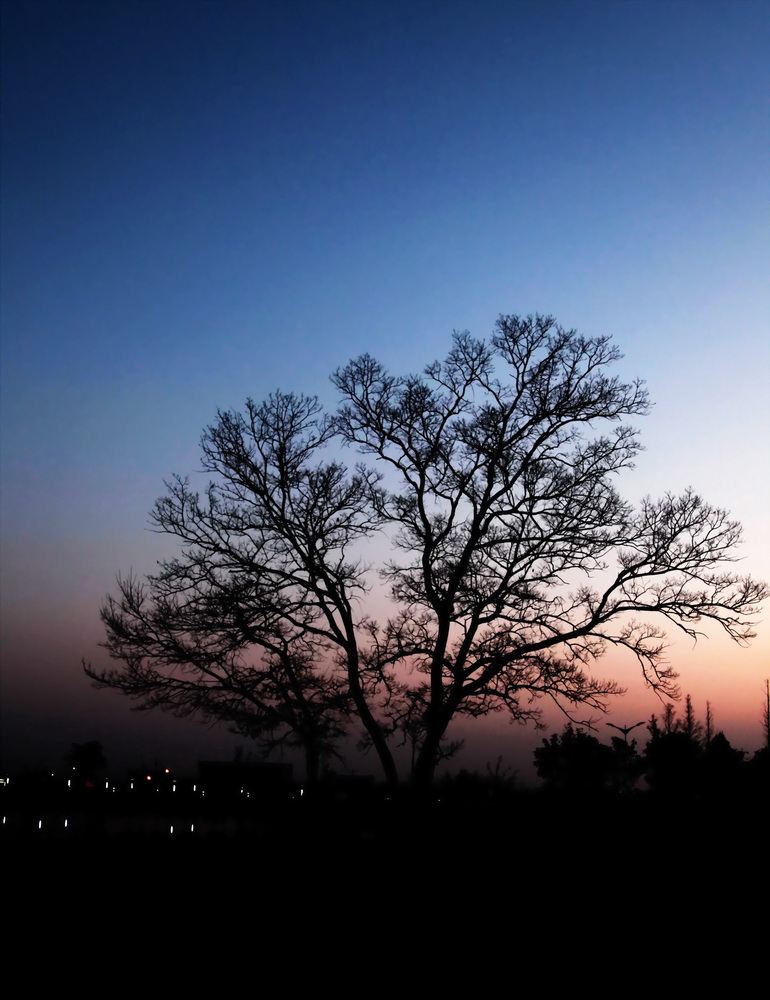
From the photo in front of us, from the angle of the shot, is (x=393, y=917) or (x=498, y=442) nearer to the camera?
(x=393, y=917)

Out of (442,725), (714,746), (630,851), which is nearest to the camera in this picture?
(630,851)

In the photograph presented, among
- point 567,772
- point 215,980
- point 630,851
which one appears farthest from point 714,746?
point 215,980

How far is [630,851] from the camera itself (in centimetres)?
603

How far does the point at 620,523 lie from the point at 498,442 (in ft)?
9.97

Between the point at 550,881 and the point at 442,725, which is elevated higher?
the point at 442,725

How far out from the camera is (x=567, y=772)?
32.3 feet

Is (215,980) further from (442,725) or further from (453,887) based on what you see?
(442,725)

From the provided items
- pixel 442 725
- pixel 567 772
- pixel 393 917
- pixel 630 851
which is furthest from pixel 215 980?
pixel 442 725

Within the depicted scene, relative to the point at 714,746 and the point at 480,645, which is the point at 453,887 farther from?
the point at 480,645

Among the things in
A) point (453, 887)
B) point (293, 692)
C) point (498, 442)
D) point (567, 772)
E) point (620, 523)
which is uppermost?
point (498, 442)

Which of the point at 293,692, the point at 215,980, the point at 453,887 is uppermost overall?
the point at 293,692

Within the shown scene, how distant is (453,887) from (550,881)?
2.26 ft

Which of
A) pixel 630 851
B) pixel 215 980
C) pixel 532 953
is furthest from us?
pixel 630 851

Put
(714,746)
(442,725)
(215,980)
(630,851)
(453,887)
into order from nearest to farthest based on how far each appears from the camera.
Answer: (215,980)
(453,887)
(630,851)
(714,746)
(442,725)
